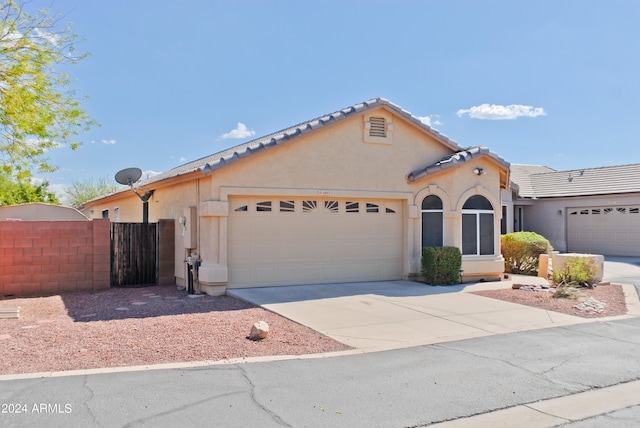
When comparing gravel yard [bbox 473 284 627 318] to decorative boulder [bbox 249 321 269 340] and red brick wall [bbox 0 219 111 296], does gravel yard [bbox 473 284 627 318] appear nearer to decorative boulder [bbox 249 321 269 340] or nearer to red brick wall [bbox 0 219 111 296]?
decorative boulder [bbox 249 321 269 340]

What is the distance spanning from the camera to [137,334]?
332 inches

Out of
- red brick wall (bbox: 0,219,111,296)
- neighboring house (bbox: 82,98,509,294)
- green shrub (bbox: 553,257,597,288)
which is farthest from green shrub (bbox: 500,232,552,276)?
red brick wall (bbox: 0,219,111,296)

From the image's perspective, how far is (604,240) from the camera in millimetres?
24625

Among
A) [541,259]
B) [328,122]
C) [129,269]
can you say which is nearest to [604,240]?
[541,259]

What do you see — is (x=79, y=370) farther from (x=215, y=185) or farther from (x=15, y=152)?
(x=15, y=152)

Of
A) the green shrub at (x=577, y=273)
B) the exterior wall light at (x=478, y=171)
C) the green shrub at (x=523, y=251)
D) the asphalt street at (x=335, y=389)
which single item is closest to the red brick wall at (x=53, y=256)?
the asphalt street at (x=335, y=389)

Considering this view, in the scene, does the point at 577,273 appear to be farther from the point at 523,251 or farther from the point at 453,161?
the point at 453,161

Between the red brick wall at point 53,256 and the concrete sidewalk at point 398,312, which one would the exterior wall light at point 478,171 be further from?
the red brick wall at point 53,256

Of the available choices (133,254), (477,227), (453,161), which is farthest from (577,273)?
(133,254)

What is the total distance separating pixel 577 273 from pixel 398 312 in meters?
6.48

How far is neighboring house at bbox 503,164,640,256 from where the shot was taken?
23.9m

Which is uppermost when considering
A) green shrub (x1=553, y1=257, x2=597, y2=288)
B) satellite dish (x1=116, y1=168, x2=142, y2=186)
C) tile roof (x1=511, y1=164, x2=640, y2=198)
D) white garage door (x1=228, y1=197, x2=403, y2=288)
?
tile roof (x1=511, y1=164, x2=640, y2=198)

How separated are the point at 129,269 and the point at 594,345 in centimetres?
1127

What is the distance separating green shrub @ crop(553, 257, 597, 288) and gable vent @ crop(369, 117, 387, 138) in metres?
6.04
